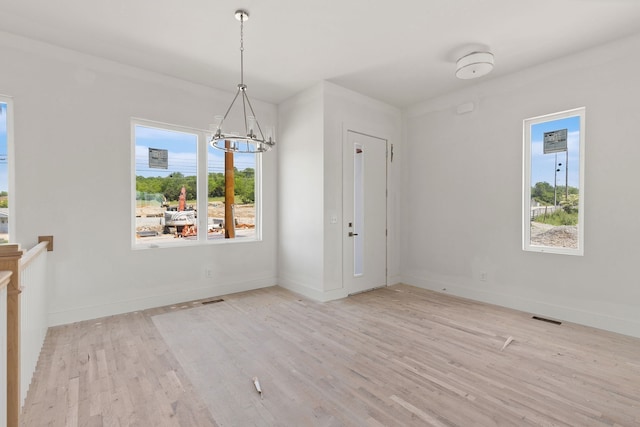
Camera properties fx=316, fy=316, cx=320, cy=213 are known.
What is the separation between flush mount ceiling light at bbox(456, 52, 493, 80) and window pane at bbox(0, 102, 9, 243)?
486 centimetres

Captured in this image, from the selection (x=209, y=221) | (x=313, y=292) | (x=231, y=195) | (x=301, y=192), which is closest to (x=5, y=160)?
(x=209, y=221)

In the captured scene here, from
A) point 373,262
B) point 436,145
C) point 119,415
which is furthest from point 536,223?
point 119,415

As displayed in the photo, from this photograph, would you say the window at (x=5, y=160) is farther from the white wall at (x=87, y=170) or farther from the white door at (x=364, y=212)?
the white door at (x=364, y=212)

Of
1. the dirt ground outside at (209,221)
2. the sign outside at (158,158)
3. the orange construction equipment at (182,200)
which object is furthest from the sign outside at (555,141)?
the sign outside at (158,158)

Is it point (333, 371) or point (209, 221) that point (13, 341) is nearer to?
point (333, 371)

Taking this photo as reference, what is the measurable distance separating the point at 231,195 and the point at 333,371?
3171 mm

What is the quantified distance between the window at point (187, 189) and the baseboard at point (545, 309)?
10.3ft

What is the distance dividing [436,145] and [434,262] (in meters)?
1.85

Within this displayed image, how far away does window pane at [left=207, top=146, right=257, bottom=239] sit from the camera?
15.3 feet

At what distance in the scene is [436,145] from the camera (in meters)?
4.97

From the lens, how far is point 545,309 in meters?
3.79

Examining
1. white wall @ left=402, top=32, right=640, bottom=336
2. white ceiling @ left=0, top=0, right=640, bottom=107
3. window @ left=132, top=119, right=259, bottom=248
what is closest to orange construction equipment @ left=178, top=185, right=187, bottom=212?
window @ left=132, top=119, right=259, bottom=248

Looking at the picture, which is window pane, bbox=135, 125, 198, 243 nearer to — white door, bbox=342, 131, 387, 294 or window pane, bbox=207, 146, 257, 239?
window pane, bbox=207, 146, 257, 239

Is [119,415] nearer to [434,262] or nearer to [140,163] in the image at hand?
[140,163]
